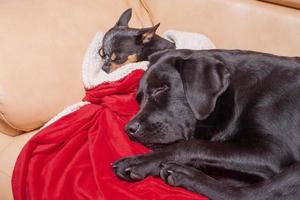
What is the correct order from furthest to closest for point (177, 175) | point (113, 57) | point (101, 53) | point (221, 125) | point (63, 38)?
point (113, 57), point (101, 53), point (63, 38), point (221, 125), point (177, 175)

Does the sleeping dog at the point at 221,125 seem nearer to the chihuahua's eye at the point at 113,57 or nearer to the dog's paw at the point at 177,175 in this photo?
the dog's paw at the point at 177,175

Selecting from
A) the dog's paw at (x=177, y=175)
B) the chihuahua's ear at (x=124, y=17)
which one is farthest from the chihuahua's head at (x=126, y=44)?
the dog's paw at (x=177, y=175)

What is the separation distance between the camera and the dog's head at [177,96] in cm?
130

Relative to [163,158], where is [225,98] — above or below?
above

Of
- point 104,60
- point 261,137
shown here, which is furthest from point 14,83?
point 261,137

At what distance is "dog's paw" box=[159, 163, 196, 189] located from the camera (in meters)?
1.26

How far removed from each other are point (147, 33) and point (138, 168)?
87 centimetres

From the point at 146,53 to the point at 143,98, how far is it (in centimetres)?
71

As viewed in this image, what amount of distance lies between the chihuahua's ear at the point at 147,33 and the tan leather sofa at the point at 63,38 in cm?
10

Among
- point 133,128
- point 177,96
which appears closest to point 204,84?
point 177,96

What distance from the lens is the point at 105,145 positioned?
1443 mm

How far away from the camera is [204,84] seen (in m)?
1.30

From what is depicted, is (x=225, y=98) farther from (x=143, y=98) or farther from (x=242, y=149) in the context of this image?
(x=143, y=98)

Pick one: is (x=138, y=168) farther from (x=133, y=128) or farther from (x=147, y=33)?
(x=147, y=33)
